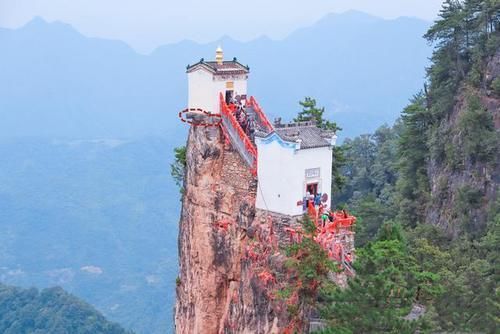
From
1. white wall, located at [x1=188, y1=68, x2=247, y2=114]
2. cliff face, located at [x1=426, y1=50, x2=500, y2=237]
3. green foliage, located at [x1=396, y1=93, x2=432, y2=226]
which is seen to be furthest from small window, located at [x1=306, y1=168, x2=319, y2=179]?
green foliage, located at [x1=396, y1=93, x2=432, y2=226]

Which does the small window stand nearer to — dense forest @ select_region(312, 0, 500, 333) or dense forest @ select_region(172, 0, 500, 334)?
dense forest @ select_region(172, 0, 500, 334)

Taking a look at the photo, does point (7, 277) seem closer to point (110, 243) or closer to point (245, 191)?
point (110, 243)

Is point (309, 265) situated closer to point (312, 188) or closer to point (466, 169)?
point (312, 188)

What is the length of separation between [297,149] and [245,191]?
301cm

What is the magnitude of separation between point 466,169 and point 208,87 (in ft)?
47.0

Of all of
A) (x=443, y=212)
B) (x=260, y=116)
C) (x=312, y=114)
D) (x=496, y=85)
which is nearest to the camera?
(x=260, y=116)

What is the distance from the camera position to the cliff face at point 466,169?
37750 mm

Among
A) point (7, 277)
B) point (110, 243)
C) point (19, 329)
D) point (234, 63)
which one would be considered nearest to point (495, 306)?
point (234, 63)

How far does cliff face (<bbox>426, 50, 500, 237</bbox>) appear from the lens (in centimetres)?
3775

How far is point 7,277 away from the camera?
11438cm

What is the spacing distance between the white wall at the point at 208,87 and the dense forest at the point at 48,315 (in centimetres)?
4333

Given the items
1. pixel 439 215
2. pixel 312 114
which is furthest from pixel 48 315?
pixel 312 114

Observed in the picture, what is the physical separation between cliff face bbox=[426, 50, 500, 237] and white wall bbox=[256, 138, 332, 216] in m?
12.8

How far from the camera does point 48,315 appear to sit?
2847 inches
